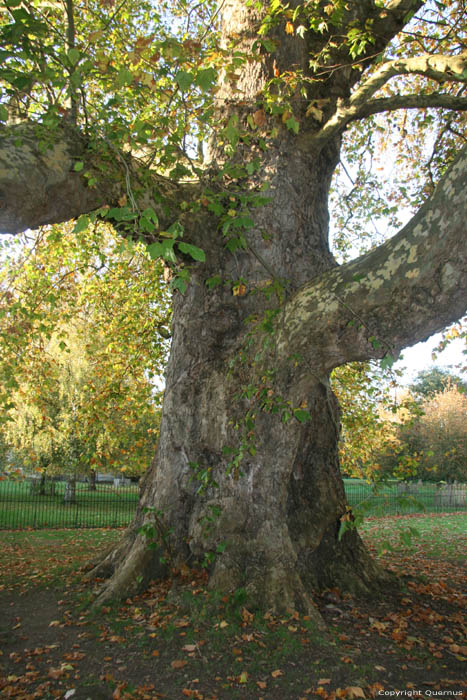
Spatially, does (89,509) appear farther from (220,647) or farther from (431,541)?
(220,647)

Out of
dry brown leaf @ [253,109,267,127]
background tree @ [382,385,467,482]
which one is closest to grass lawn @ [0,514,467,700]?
dry brown leaf @ [253,109,267,127]

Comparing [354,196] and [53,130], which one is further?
[354,196]

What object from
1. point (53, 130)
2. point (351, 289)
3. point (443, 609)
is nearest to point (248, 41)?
point (53, 130)

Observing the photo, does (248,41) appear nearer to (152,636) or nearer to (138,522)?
(138,522)

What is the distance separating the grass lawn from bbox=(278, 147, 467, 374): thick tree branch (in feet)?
5.61

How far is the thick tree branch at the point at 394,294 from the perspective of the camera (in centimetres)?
379

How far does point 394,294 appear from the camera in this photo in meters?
4.00

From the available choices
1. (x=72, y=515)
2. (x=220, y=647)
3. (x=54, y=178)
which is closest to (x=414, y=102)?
(x=54, y=178)

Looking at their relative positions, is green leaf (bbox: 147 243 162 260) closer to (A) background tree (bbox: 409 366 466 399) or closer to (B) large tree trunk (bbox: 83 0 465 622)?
(B) large tree trunk (bbox: 83 0 465 622)

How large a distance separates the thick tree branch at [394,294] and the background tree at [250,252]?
15 mm

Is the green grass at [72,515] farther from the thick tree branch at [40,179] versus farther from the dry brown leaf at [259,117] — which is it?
the dry brown leaf at [259,117]

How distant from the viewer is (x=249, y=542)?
16.0 feet

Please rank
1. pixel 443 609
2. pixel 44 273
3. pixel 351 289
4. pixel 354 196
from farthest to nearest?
1. pixel 354 196
2. pixel 44 273
3. pixel 443 609
4. pixel 351 289

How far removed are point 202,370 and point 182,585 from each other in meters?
2.28
